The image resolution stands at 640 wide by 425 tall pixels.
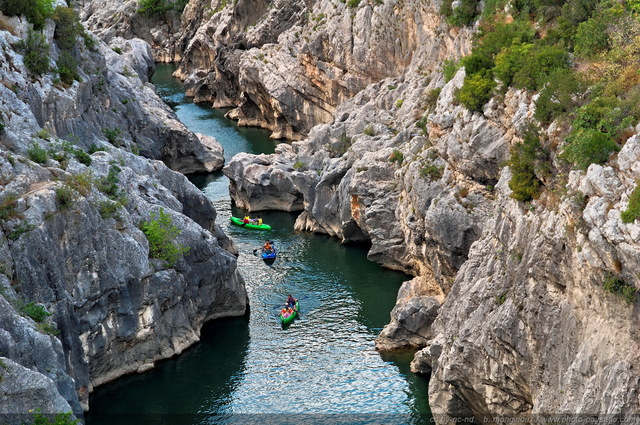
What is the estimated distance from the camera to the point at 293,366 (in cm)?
5272

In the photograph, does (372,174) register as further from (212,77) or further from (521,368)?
(212,77)

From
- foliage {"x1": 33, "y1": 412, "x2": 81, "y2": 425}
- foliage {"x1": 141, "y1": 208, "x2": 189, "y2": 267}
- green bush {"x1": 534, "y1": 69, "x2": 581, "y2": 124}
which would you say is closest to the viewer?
foliage {"x1": 33, "y1": 412, "x2": 81, "y2": 425}

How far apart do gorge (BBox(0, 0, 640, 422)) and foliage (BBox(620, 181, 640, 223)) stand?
68 mm

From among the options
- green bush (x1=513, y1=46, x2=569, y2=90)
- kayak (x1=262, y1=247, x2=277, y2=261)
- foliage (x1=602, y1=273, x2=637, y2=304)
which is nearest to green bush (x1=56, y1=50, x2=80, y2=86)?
kayak (x1=262, y1=247, x2=277, y2=261)

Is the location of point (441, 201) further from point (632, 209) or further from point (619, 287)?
point (632, 209)

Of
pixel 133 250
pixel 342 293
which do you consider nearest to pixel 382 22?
pixel 342 293

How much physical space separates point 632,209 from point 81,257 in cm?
2919

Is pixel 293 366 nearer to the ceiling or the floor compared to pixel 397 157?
nearer to the floor

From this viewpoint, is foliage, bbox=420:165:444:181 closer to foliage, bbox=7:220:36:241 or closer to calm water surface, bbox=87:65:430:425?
calm water surface, bbox=87:65:430:425

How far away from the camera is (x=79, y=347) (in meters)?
47.6

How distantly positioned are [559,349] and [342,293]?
2800 cm

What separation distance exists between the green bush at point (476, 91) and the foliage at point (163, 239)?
62.9 ft

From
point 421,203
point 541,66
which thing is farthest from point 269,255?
point 541,66

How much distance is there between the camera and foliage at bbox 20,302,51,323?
43.5 meters
